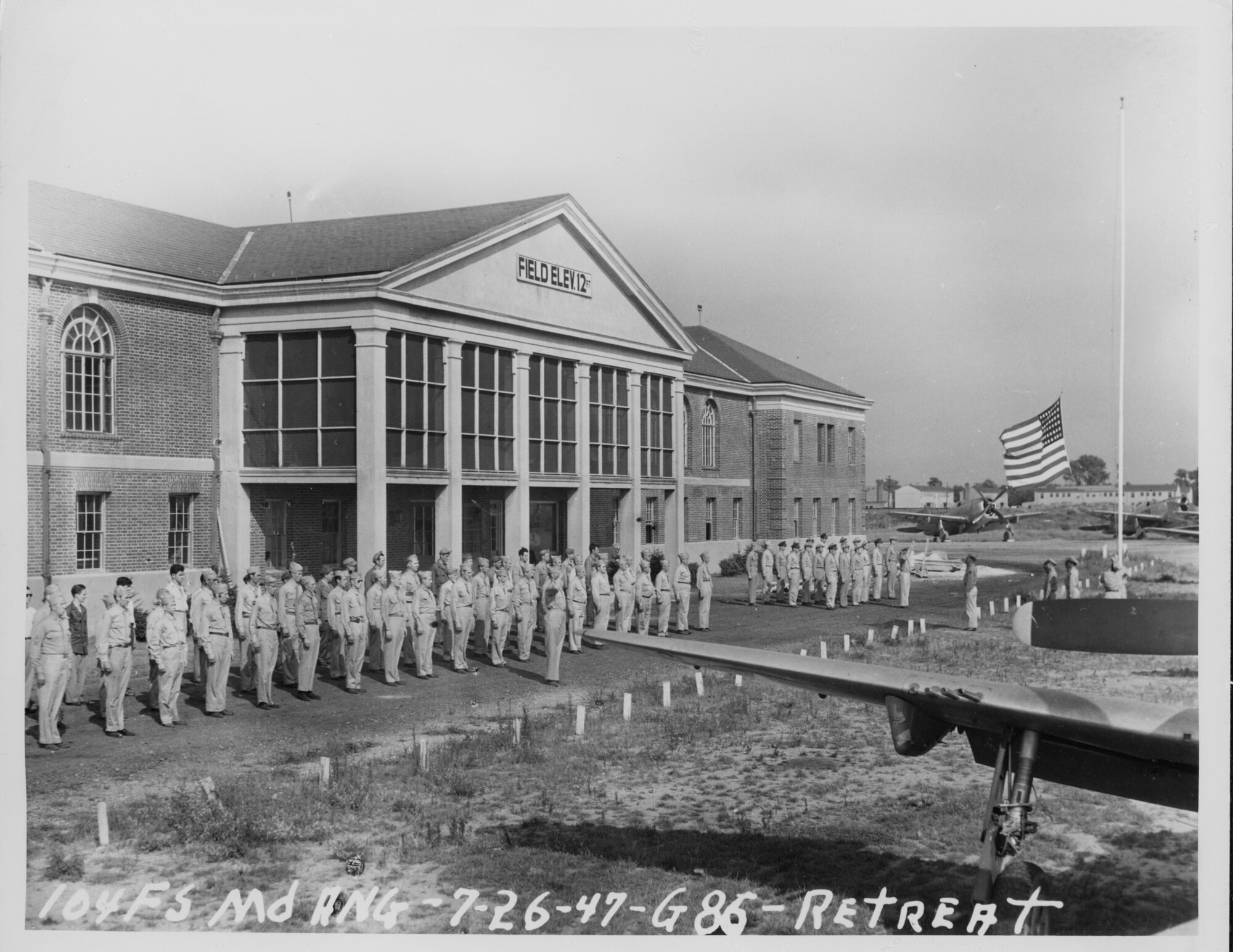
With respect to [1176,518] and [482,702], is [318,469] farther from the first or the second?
[1176,518]

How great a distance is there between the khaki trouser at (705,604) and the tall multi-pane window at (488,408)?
156 inches

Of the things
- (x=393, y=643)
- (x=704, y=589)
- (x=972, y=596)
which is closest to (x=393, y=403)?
(x=393, y=643)

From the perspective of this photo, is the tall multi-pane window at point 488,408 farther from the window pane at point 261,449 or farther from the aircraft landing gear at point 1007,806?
the aircraft landing gear at point 1007,806

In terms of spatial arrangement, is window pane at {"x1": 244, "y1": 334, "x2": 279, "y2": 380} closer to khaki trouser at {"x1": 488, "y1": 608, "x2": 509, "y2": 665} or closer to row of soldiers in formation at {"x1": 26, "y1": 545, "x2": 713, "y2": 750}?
row of soldiers in formation at {"x1": 26, "y1": 545, "x2": 713, "y2": 750}

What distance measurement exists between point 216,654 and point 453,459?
19.3 ft

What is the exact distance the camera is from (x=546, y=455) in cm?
1772

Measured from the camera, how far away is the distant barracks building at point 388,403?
10.8m

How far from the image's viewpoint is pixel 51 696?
977 centimetres

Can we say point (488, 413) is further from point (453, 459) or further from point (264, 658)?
point (264, 658)

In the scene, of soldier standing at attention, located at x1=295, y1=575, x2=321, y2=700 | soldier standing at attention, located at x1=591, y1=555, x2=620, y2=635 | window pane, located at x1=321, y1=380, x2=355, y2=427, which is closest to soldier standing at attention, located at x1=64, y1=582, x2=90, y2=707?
soldier standing at attention, located at x1=295, y1=575, x2=321, y2=700

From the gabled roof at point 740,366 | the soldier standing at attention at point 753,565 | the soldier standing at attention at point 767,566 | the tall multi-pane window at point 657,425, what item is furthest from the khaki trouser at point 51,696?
the soldier standing at attention at point 767,566

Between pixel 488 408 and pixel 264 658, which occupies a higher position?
pixel 488 408

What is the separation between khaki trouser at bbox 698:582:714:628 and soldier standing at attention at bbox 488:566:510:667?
4076 millimetres

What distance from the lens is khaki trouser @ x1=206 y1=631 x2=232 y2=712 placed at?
1134 centimetres
